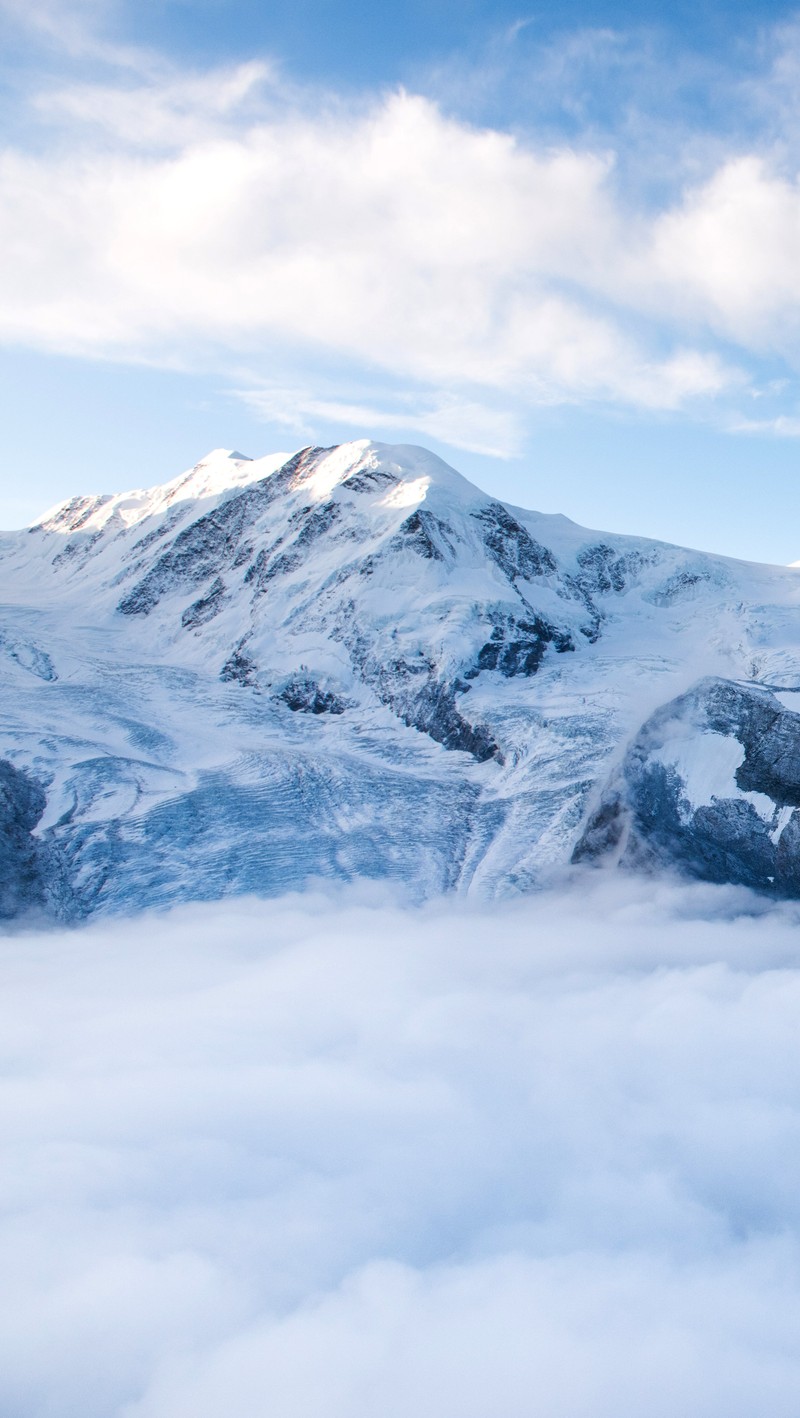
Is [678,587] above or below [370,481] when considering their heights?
below

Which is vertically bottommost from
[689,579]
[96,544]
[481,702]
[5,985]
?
[5,985]

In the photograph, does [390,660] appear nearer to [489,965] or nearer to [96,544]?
[489,965]

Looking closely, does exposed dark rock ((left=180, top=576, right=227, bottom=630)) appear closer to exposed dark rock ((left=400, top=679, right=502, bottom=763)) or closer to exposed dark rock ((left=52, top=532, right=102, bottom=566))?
exposed dark rock ((left=400, top=679, right=502, bottom=763))

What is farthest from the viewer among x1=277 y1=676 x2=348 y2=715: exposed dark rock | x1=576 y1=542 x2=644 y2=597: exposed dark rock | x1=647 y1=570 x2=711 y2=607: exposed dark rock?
x1=576 y1=542 x2=644 y2=597: exposed dark rock

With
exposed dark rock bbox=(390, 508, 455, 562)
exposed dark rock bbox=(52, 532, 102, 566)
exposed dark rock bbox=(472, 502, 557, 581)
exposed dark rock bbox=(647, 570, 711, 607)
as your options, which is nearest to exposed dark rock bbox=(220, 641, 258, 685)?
exposed dark rock bbox=(390, 508, 455, 562)

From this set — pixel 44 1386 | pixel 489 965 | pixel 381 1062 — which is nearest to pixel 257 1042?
pixel 381 1062

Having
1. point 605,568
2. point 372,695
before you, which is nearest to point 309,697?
point 372,695

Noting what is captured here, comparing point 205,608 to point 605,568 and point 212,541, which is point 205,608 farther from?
point 605,568
